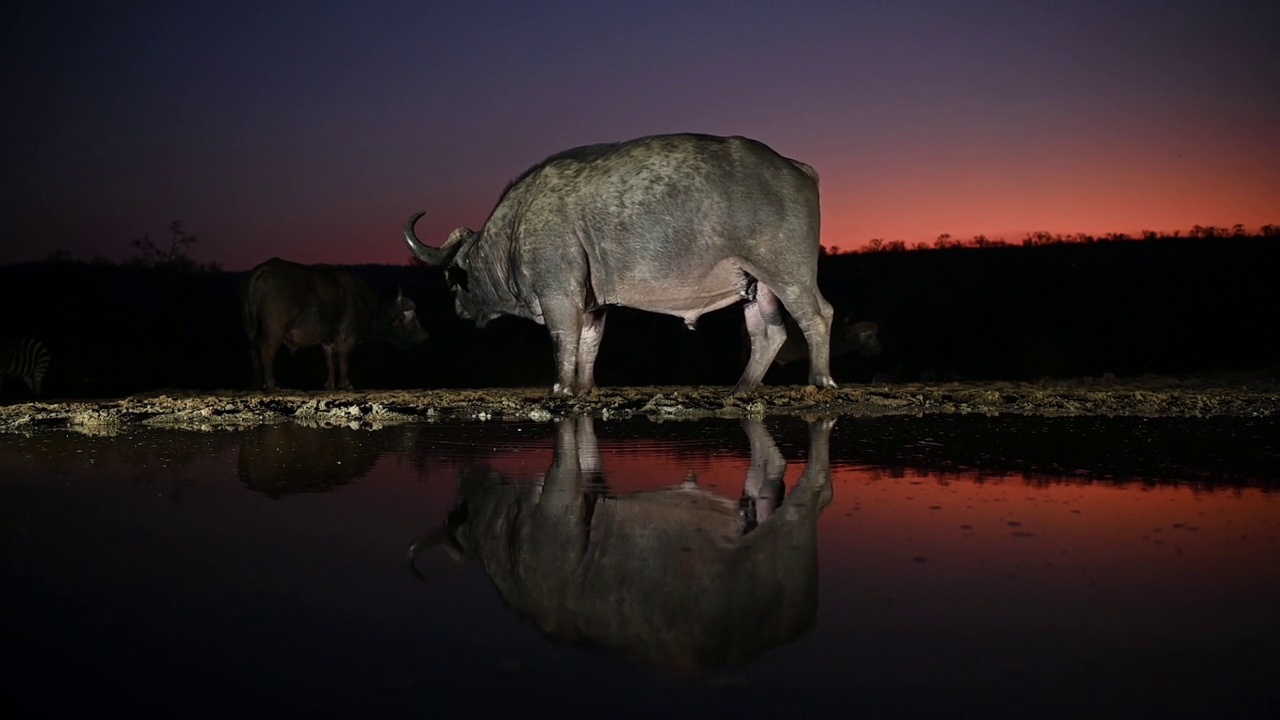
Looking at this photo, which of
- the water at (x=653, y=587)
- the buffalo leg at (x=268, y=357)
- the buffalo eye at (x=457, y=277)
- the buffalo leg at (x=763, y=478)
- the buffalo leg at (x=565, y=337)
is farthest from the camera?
the buffalo leg at (x=268, y=357)

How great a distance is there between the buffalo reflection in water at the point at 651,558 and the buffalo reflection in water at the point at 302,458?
2.27 feet

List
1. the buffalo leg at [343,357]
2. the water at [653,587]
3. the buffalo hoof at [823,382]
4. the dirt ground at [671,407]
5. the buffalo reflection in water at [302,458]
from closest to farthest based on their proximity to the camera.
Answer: the water at [653,587], the buffalo reflection in water at [302,458], the dirt ground at [671,407], the buffalo hoof at [823,382], the buffalo leg at [343,357]

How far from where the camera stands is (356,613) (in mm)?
2260

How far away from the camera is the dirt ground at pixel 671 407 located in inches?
298

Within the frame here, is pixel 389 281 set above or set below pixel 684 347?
above

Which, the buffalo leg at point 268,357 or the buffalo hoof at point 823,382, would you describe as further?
the buffalo leg at point 268,357

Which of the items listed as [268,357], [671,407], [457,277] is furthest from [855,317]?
[671,407]

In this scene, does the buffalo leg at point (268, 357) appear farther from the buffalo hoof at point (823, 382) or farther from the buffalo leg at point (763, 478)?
the buffalo leg at point (763, 478)

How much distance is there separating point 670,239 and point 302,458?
482 centimetres

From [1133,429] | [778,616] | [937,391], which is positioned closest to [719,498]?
[778,616]

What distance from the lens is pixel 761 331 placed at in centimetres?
1007

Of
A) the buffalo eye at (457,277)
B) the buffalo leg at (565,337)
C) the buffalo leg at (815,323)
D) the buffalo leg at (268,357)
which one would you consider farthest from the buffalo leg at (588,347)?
the buffalo leg at (268,357)

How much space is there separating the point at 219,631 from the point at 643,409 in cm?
621

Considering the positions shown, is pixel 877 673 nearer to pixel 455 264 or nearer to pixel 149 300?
pixel 455 264
